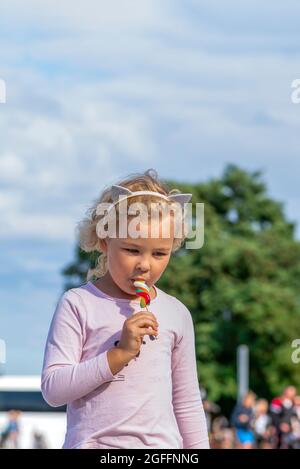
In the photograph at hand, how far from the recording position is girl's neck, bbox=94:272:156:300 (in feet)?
12.4

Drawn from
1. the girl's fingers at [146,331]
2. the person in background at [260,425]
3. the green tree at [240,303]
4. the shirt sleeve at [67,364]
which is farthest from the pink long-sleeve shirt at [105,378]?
the green tree at [240,303]

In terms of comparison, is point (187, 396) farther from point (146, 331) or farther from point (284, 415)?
point (284, 415)

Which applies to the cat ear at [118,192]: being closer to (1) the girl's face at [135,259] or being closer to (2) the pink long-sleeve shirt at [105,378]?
(1) the girl's face at [135,259]

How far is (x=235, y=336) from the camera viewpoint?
2275 inches

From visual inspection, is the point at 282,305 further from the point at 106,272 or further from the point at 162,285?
the point at 106,272

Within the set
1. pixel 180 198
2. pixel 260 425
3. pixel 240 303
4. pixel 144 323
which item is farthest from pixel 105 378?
pixel 240 303

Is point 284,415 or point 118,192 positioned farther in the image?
point 284,415

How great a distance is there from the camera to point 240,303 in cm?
5628

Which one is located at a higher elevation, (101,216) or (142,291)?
(101,216)

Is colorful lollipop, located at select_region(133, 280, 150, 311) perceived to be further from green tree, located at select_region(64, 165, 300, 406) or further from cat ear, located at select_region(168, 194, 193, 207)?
green tree, located at select_region(64, 165, 300, 406)

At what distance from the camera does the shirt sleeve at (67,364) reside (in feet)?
11.6

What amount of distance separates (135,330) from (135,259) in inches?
11.5

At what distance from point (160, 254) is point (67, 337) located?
0.41 m
